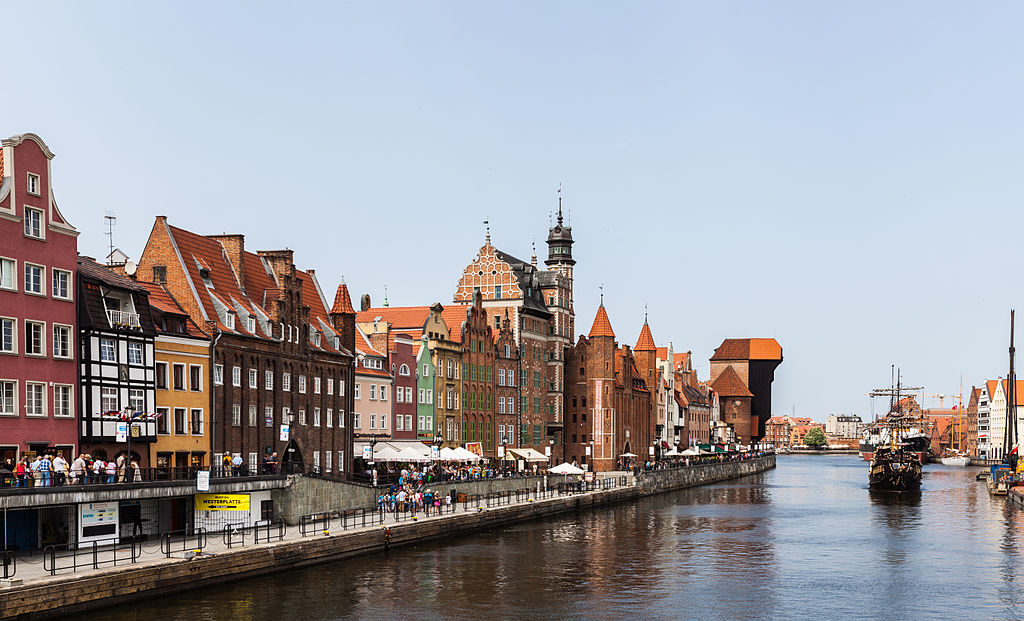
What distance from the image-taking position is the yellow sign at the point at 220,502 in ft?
192

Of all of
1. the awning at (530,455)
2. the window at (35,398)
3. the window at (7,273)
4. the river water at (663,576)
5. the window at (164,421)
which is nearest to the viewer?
the river water at (663,576)

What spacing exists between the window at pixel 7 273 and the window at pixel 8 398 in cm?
426

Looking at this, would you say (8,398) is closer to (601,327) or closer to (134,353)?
(134,353)

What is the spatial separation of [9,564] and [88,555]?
4053 millimetres

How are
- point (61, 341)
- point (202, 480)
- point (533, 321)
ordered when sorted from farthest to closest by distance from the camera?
1. point (533, 321)
2. point (61, 341)
3. point (202, 480)

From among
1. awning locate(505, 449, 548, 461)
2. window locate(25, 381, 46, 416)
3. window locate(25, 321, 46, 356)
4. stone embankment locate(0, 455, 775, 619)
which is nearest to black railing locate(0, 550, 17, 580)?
stone embankment locate(0, 455, 775, 619)

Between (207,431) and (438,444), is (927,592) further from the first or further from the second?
(438,444)

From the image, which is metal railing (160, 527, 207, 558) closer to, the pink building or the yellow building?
the yellow building

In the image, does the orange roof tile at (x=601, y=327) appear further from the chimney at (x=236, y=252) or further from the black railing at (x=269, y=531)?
the black railing at (x=269, y=531)

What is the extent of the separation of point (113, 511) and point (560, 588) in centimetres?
2058

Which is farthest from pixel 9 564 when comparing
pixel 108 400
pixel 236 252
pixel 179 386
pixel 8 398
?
pixel 236 252

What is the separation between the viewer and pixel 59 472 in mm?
47906

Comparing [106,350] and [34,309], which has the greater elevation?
[34,309]

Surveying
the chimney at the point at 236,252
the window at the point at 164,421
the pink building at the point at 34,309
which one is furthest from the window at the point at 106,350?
the chimney at the point at 236,252
